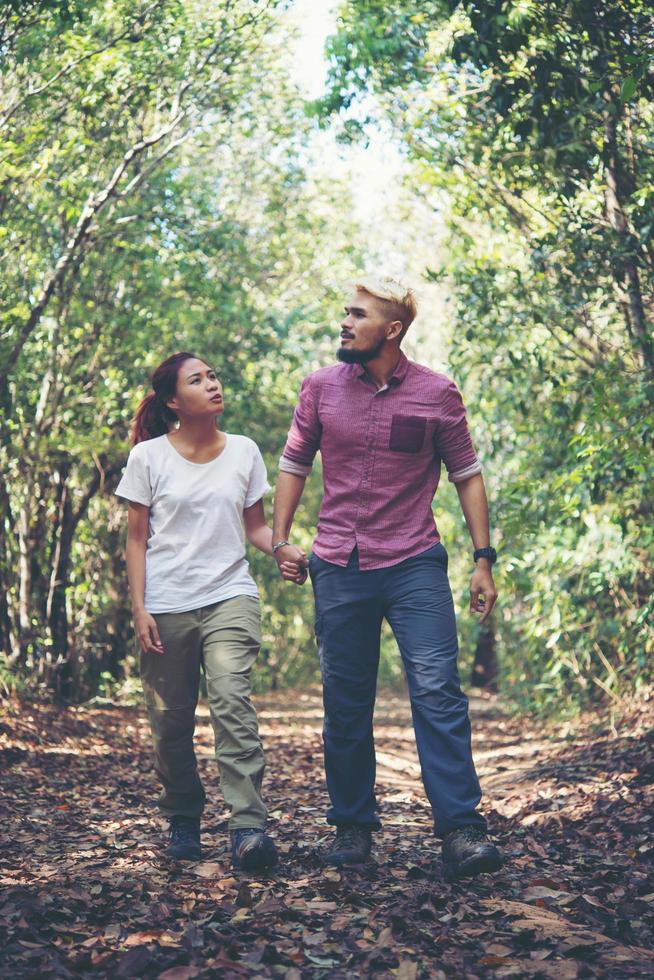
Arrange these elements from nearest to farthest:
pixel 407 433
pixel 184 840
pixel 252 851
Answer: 1. pixel 252 851
2. pixel 407 433
3. pixel 184 840

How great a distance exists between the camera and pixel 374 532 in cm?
459

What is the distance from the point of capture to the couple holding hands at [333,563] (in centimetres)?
451

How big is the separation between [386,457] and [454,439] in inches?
12.4

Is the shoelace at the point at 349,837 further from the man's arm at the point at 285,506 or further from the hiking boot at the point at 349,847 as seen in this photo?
the man's arm at the point at 285,506

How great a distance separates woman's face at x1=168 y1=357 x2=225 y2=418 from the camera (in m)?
4.86

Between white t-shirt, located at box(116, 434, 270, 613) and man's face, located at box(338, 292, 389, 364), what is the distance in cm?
74

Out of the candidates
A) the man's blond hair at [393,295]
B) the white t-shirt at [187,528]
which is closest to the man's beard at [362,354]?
the man's blond hair at [393,295]

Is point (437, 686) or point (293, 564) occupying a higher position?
point (293, 564)

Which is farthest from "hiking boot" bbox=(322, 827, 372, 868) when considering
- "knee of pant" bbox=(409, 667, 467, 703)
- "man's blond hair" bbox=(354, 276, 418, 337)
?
"man's blond hair" bbox=(354, 276, 418, 337)

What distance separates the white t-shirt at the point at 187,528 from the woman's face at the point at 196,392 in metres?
0.21

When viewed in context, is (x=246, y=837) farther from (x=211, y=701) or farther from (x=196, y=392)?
(x=196, y=392)

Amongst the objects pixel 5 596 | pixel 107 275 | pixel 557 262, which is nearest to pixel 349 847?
pixel 557 262

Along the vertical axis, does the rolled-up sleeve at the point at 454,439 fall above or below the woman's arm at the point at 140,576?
above

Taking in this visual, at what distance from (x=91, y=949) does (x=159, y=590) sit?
167cm
